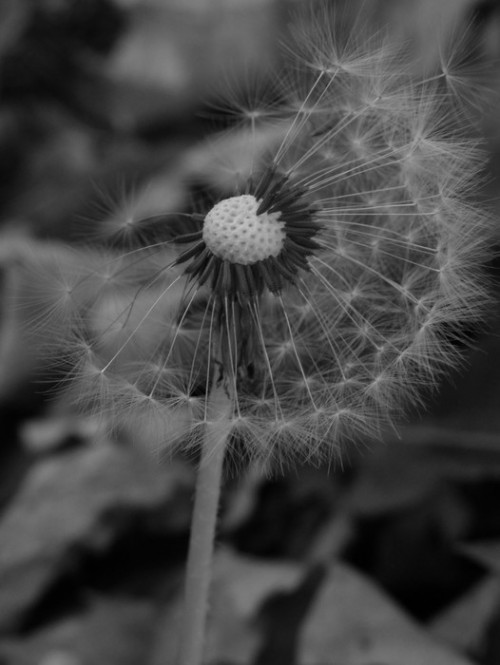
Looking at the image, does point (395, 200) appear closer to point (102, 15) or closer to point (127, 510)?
point (127, 510)

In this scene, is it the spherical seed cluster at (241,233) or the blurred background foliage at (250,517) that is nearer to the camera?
the spherical seed cluster at (241,233)

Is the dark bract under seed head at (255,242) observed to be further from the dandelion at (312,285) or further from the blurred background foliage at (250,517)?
the blurred background foliage at (250,517)

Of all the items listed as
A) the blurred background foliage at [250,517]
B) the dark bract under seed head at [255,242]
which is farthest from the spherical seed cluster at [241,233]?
the blurred background foliage at [250,517]

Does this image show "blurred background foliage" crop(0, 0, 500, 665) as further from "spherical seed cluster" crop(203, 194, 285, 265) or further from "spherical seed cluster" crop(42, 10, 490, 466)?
"spherical seed cluster" crop(203, 194, 285, 265)

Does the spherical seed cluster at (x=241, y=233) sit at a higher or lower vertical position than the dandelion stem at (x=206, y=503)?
higher

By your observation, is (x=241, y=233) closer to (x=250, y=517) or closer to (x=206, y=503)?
(x=206, y=503)

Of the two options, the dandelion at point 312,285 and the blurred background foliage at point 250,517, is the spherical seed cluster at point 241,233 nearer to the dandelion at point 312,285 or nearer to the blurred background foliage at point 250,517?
the dandelion at point 312,285
